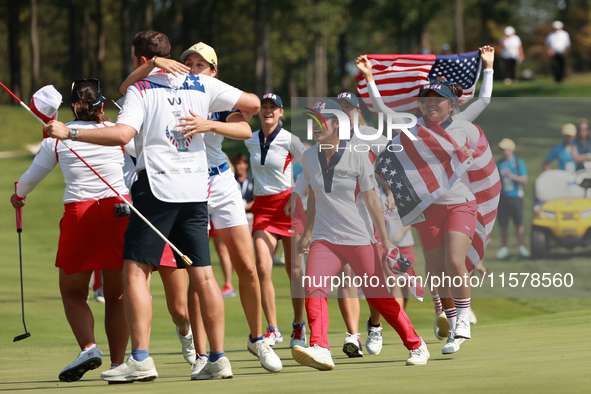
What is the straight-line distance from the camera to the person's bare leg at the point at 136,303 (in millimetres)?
5023

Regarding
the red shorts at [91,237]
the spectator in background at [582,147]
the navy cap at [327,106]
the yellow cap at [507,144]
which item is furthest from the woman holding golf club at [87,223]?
the spectator in background at [582,147]

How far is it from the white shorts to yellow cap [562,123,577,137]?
3.00m

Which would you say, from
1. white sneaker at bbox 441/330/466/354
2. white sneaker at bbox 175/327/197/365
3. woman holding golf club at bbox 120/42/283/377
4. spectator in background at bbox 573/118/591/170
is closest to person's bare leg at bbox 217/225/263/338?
woman holding golf club at bbox 120/42/283/377

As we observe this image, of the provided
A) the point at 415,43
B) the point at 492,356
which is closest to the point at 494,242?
the point at 492,356

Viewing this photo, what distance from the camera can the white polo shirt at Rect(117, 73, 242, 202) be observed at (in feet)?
16.4

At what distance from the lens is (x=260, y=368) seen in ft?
20.0

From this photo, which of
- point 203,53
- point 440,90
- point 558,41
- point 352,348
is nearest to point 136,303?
point 203,53

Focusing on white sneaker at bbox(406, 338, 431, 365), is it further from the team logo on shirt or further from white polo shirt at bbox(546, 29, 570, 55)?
white polo shirt at bbox(546, 29, 570, 55)

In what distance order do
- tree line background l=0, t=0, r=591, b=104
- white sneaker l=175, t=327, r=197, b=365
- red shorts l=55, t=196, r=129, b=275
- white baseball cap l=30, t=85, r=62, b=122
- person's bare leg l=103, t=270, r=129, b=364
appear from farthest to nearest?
1. tree line background l=0, t=0, r=591, b=104
2. white sneaker l=175, t=327, r=197, b=365
3. person's bare leg l=103, t=270, r=129, b=364
4. red shorts l=55, t=196, r=129, b=275
5. white baseball cap l=30, t=85, r=62, b=122

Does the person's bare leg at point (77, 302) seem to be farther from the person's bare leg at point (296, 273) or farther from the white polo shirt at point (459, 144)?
the white polo shirt at point (459, 144)

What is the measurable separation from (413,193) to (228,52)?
53480 millimetres

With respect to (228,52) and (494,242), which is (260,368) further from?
(228,52)

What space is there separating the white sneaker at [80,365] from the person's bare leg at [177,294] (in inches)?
26.6

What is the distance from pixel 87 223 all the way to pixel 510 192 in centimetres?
371
